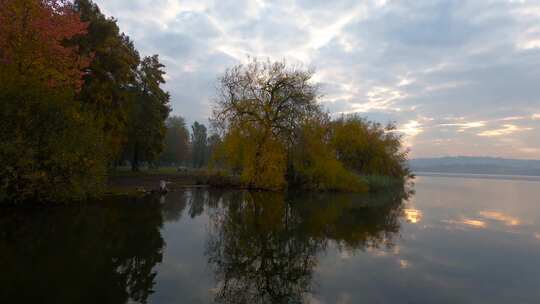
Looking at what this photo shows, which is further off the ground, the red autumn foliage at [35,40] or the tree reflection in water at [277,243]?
the red autumn foliage at [35,40]

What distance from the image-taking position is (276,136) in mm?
29641

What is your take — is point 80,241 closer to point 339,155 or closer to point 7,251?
point 7,251

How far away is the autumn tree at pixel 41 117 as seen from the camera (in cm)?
1443

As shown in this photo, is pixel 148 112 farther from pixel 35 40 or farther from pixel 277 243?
pixel 277 243

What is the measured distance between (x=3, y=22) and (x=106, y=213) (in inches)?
421

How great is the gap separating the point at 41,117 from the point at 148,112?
25959mm

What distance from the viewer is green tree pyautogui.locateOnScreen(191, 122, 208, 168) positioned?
88.2 metres

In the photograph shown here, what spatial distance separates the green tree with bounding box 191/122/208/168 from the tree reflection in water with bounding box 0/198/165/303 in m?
74.9

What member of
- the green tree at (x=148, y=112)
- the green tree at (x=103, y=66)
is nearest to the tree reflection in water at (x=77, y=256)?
the green tree at (x=103, y=66)

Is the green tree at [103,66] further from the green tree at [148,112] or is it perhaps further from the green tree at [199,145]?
the green tree at [199,145]

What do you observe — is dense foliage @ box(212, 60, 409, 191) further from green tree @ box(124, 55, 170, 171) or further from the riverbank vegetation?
green tree @ box(124, 55, 170, 171)

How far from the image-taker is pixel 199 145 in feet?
298

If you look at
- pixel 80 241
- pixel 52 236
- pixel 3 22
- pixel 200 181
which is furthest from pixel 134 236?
pixel 200 181

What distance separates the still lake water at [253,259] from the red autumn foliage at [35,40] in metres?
7.02
